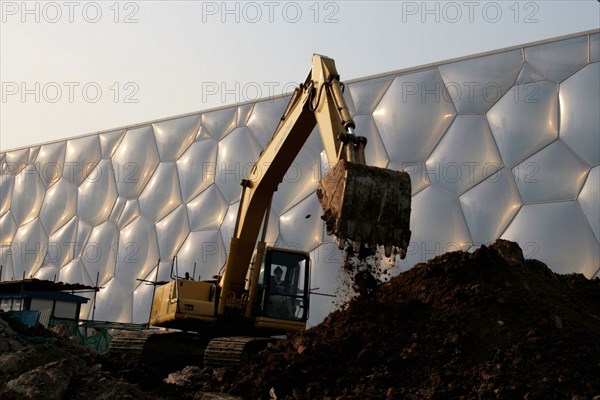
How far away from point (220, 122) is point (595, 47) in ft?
33.5

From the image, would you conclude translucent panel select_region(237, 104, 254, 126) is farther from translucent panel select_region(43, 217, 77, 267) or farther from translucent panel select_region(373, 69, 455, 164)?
translucent panel select_region(43, 217, 77, 267)

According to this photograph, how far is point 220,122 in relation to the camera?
20969 millimetres

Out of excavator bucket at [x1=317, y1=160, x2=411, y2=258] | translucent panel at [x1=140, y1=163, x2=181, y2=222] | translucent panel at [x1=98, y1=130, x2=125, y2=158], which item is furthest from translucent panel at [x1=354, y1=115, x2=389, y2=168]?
excavator bucket at [x1=317, y1=160, x2=411, y2=258]

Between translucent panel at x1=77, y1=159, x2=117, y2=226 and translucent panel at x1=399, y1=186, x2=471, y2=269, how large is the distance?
11192mm

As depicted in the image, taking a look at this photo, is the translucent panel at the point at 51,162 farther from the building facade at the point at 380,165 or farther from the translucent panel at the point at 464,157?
the translucent panel at the point at 464,157

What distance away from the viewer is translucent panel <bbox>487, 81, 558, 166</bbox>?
14.8m

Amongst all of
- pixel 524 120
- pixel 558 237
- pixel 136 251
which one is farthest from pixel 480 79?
pixel 136 251

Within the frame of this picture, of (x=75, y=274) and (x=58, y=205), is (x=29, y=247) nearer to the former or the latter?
(x=58, y=205)

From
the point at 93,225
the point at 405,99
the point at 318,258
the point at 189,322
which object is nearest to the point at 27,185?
the point at 93,225

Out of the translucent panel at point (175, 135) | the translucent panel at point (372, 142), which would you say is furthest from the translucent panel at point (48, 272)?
the translucent panel at point (372, 142)

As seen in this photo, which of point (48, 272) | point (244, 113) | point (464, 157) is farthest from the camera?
point (48, 272)

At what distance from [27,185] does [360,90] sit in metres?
14.3

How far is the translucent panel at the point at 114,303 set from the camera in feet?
69.8

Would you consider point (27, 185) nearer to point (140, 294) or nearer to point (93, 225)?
point (93, 225)
